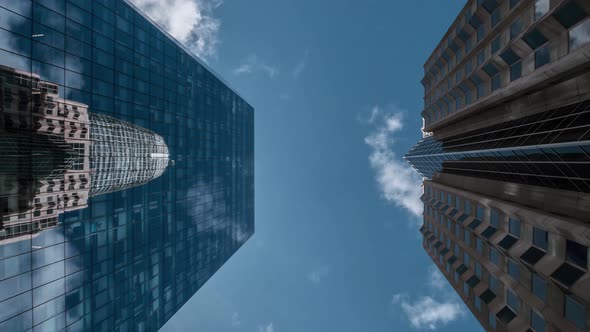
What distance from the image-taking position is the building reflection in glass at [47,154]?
875 inches

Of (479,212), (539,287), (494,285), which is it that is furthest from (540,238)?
(479,212)

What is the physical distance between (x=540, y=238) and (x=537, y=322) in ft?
21.9

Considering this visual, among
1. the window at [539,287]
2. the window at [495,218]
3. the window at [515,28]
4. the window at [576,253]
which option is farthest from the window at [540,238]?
the window at [515,28]

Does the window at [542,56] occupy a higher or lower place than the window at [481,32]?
lower

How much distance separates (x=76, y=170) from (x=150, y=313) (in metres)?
→ 24.9

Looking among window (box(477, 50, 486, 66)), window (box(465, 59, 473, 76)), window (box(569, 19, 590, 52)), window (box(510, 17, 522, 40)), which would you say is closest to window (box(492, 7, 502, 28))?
window (box(510, 17, 522, 40))

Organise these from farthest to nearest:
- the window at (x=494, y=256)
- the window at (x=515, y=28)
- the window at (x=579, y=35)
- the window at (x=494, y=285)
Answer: the window at (x=494, y=256) < the window at (x=494, y=285) < the window at (x=515, y=28) < the window at (x=579, y=35)

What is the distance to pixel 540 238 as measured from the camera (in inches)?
872

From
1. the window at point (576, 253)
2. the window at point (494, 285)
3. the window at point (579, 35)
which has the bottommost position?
the window at point (494, 285)

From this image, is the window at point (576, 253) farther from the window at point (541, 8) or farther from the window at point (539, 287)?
the window at point (541, 8)

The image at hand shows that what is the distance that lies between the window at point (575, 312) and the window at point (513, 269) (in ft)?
19.9

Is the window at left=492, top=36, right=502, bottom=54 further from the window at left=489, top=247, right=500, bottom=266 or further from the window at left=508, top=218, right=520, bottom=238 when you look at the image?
the window at left=489, top=247, right=500, bottom=266

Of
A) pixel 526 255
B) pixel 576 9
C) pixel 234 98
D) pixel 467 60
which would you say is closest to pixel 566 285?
pixel 526 255

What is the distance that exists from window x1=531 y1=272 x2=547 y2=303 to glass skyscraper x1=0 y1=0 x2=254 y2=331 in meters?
42.2
